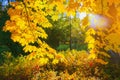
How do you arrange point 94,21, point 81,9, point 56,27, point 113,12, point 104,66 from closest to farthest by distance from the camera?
point 113,12 < point 81,9 < point 94,21 < point 104,66 < point 56,27

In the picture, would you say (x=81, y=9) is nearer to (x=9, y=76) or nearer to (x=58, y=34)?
(x=9, y=76)

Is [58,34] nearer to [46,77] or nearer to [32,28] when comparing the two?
[46,77]

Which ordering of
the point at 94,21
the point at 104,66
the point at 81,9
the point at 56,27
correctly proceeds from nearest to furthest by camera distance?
the point at 81,9, the point at 94,21, the point at 104,66, the point at 56,27

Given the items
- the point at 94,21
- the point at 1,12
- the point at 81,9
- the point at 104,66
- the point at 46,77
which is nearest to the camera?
the point at 81,9

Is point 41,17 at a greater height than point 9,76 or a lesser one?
greater

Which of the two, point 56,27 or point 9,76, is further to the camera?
point 56,27

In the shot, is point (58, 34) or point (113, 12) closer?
point (113, 12)

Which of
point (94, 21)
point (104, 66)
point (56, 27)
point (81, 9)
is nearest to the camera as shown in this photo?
point (81, 9)

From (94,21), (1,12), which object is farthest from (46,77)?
(1,12)

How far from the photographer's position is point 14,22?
6.87 meters

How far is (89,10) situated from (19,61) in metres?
7.53

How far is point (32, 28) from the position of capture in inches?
277

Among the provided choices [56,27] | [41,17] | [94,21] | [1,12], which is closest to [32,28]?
[41,17]

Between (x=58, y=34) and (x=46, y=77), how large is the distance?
13.9m
